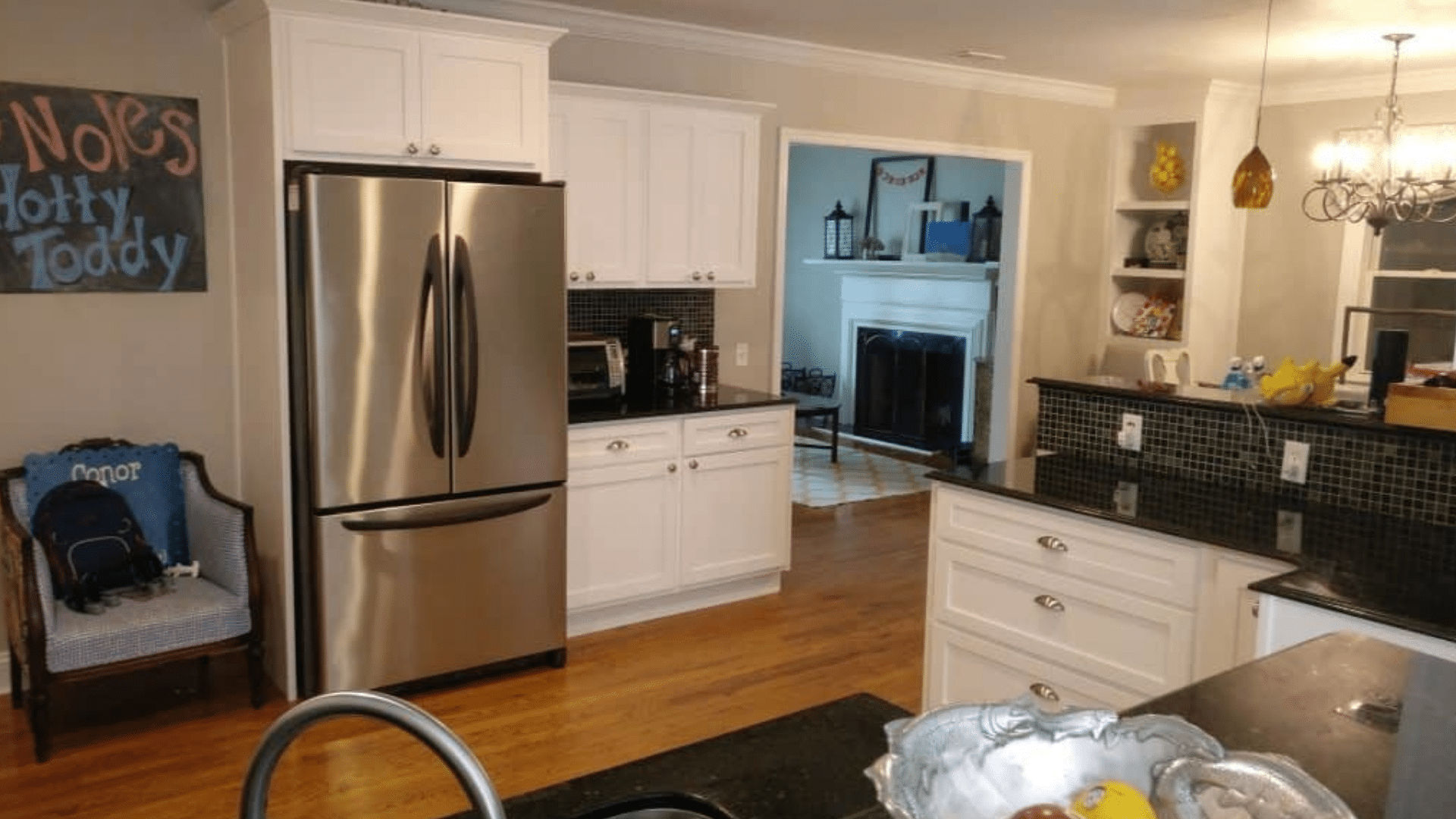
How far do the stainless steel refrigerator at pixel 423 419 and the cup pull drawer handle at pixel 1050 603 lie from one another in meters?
1.76

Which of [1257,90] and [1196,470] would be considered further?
[1257,90]

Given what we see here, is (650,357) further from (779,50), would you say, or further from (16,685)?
(16,685)

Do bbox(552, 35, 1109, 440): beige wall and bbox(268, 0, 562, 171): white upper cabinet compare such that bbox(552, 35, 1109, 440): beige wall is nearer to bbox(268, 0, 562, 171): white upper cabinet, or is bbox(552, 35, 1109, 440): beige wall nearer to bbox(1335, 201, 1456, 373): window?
bbox(268, 0, 562, 171): white upper cabinet

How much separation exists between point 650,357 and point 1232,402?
236cm

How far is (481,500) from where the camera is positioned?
12.5 ft

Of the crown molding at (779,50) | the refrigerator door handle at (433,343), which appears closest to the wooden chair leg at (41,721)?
the refrigerator door handle at (433,343)

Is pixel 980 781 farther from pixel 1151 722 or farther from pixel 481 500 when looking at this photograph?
pixel 481 500

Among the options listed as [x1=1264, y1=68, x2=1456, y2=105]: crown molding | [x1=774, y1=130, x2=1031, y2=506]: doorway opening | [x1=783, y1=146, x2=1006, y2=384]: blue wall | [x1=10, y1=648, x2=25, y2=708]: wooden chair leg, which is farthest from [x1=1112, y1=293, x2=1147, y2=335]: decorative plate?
[x1=10, y1=648, x2=25, y2=708]: wooden chair leg

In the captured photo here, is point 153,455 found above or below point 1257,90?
below

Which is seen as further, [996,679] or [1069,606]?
[996,679]

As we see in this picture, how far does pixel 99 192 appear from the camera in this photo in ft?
12.0

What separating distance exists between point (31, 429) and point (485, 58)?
1.92 meters

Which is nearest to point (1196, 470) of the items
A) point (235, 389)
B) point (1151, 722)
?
point (1151, 722)

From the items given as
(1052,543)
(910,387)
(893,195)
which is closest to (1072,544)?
(1052,543)
